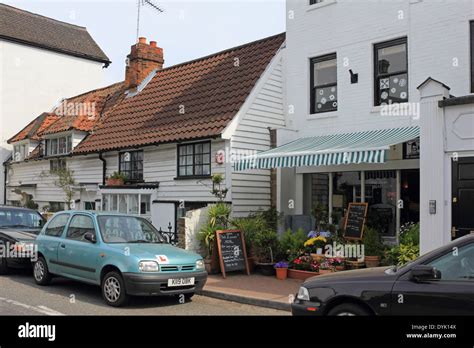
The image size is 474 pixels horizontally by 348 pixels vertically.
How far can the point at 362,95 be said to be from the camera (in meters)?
12.6

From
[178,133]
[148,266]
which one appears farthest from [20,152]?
[148,266]

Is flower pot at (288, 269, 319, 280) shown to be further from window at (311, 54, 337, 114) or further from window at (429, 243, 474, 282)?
window at (429, 243, 474, 282)

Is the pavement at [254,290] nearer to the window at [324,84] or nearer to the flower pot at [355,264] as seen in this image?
the flower pot at [355,264]

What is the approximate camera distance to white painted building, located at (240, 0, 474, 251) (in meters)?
11.0

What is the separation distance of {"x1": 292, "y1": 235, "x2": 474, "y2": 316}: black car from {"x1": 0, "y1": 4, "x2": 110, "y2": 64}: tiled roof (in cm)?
2549

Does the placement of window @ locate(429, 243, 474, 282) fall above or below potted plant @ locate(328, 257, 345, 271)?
above

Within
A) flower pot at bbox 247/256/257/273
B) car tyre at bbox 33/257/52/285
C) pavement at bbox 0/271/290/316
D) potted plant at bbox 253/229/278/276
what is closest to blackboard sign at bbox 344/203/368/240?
potted plant at bbox 253/229/278/276

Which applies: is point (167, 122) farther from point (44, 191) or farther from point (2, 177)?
point (2, 177)

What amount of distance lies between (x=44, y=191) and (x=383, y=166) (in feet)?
50.6

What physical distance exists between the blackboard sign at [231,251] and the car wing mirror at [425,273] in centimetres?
659

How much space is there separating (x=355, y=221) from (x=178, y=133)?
584 centimetres

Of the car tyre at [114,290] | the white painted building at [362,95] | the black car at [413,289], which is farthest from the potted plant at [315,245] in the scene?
the black car at [413,289]

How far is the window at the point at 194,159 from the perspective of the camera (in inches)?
555

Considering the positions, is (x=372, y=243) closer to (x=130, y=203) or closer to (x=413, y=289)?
(x=413, y=289)
